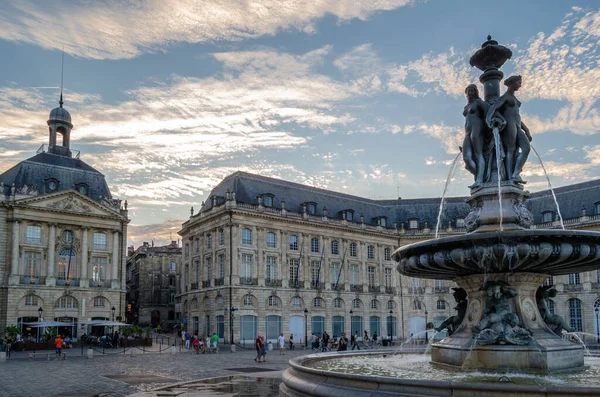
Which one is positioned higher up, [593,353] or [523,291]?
[523,291]

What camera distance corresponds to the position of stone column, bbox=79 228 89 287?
5284cm

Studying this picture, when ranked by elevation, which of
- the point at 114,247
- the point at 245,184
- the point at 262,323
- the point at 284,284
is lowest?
the point at 262,323

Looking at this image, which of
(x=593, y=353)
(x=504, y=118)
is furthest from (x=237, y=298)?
(x=504, y=118)

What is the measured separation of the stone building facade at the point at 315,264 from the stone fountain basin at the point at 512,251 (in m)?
39.7

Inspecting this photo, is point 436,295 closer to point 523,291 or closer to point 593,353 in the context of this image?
point 593,353

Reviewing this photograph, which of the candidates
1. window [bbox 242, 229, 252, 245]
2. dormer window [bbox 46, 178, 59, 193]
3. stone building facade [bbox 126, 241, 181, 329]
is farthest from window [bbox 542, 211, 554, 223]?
stone building facade [bbox 126, 241, 181, 329]

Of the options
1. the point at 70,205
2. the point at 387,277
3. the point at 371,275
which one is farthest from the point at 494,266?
the point at 387,277

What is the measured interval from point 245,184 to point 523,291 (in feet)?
146

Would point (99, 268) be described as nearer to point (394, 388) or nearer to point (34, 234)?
point (34, 234)

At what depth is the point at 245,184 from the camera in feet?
180

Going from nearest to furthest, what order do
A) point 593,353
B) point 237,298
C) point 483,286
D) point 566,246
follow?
1. point 566,246
2. point 483,286
3. point 593,353
4. point 237,298

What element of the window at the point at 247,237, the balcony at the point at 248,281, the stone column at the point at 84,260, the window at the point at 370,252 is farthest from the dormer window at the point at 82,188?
the window at the point at 370,252

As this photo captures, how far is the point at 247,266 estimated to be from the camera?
171 ft

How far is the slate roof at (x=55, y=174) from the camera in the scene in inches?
2055
